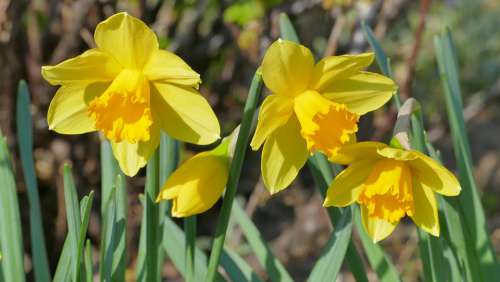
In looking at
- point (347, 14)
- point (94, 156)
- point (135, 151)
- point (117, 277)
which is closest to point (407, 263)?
point (347, 14)

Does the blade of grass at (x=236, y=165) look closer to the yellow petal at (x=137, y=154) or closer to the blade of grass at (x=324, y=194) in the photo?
the yellow petal at (x=137, y=154)

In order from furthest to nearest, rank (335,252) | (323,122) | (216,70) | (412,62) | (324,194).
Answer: (216,70), (412,62), (324,194), (335,252), (323,122)

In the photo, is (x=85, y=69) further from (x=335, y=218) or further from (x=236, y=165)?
(x=335, y=218)

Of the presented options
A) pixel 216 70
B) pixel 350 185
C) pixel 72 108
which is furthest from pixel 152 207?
pixel 216 70

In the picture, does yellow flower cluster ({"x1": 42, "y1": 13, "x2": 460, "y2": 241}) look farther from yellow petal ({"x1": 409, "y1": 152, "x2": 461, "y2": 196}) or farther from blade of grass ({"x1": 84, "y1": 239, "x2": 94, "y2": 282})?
blade of grass ({"x1": 84, "y1": 239, "x2": 94, "y2": 282})

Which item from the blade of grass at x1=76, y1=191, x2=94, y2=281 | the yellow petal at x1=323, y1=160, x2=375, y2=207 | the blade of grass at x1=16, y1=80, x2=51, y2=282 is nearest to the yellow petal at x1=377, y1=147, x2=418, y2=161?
the yellow petal at x1=323, y1=160, x2=375, y2=207

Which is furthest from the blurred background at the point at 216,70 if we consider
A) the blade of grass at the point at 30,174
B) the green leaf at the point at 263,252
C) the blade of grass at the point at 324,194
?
the blade of grass at the point at 324,194
